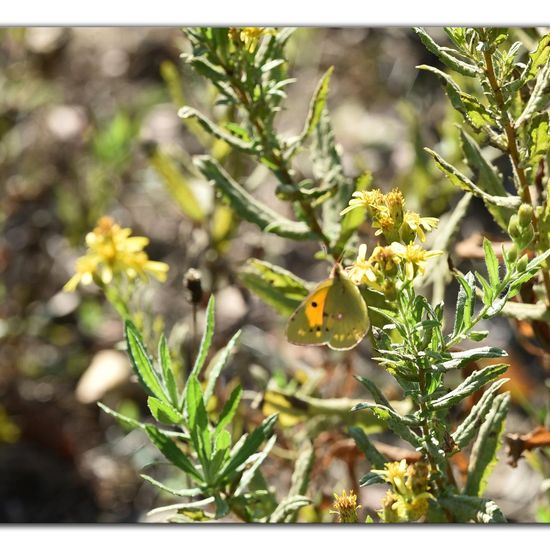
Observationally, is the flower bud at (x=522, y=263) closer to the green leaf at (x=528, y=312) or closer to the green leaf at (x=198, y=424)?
the green leaf at (x=528, y=312)

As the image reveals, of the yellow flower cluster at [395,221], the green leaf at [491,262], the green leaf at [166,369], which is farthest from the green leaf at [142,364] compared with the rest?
the green leaf at [491,262]

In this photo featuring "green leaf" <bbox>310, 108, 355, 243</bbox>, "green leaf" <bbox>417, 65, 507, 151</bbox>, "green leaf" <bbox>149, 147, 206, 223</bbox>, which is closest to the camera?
"green leaf" <bbox>417, 65, 507, 151</bbox>

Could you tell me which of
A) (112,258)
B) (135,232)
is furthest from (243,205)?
(135,232)

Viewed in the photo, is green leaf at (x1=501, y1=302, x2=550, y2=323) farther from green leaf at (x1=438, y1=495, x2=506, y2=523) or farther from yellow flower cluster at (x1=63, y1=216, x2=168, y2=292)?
yellow flower cluster at (x1=63, y1=216, x2=168, y2=292)

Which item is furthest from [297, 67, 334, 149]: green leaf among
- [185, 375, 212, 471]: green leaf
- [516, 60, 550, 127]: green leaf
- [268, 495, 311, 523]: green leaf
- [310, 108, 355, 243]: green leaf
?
[268, 495, 311, 523]: green leaf

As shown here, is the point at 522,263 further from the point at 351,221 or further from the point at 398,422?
the point at 351,221
